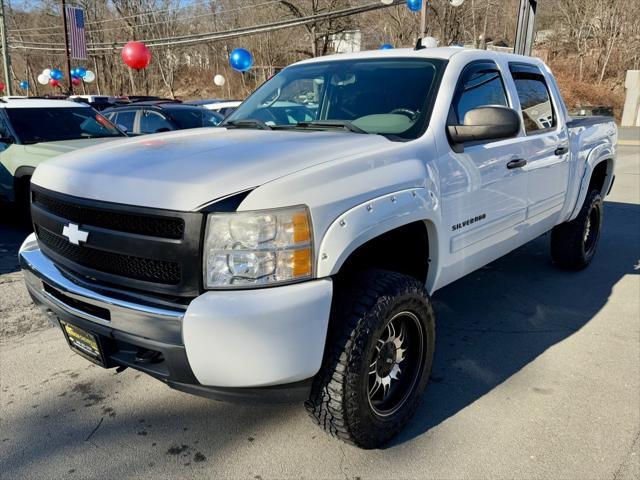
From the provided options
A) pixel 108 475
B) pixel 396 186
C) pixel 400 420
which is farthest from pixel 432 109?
pixel 108 475

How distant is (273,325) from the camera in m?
2.02

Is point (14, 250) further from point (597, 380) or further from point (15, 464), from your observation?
point (597, 380)

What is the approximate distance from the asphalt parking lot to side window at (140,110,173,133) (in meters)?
5.31

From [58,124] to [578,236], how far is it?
20.5 ft

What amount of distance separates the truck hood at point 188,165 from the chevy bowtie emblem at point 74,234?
15 cm

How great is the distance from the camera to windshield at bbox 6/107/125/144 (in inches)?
263

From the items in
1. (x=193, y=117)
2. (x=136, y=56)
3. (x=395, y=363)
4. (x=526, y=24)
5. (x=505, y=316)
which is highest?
(x=136, y=56)

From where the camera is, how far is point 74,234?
7.84 ft

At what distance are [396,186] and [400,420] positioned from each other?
1.15 meters

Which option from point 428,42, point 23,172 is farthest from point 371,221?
point 23,172

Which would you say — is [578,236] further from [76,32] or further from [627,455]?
[76,32]

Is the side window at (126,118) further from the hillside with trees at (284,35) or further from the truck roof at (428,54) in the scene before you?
the hillside with trees at (284,35)

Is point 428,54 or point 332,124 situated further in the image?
point 428,54

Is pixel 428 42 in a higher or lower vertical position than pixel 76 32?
lower
